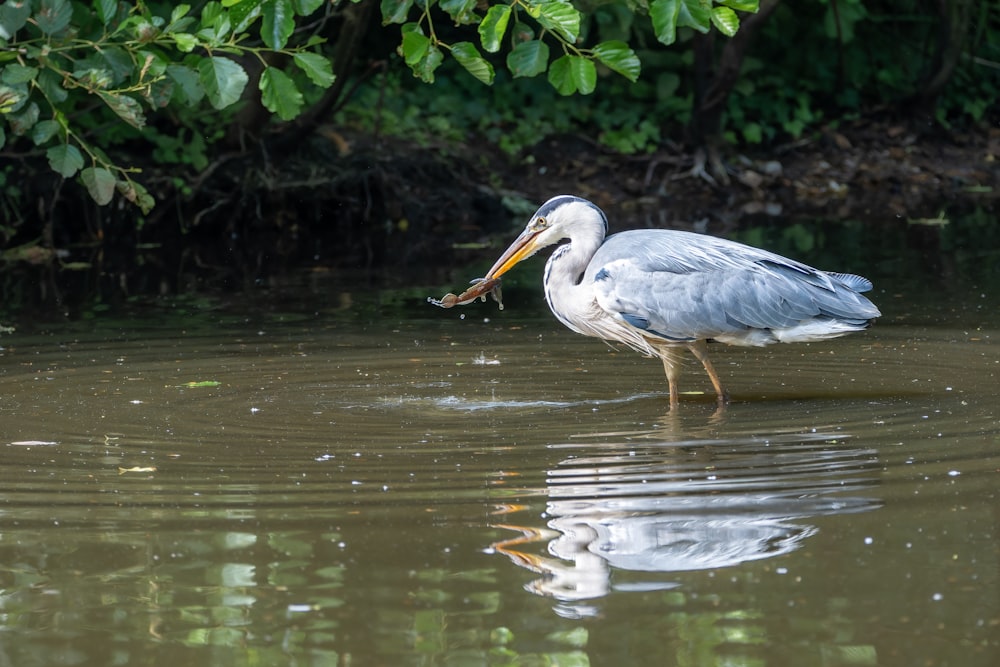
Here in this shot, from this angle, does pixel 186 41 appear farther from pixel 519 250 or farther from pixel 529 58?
pixel 519 250

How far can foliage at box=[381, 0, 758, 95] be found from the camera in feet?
20.8

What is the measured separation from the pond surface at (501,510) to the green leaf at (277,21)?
66.9 inches

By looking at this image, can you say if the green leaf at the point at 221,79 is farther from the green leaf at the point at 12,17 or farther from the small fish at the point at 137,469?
the small fish at the point at 137,469

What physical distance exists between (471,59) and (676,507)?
2732 mm

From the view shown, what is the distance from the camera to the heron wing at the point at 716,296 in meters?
7.20

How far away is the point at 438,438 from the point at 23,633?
253cm

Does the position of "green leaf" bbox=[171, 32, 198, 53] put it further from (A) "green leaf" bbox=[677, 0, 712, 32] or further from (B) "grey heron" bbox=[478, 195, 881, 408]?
(A) "green leaf" bbox=[677, 0, 712, 32]

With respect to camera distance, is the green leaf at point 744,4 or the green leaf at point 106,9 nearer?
the green leaf at point 744,4

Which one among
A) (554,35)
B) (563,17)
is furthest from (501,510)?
(554,35)

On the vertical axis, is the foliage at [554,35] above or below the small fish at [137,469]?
above

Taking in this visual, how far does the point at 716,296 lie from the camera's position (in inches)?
284

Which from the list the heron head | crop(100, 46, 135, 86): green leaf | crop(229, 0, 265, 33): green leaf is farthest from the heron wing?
crop(100, 46, 135, 86): green leaf

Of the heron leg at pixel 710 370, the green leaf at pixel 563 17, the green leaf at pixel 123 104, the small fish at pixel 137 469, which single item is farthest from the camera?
the green leaf at pixel 123 104

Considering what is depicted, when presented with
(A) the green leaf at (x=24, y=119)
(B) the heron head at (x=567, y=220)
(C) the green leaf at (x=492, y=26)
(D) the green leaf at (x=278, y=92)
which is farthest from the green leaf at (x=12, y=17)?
(B) the heron head at (x=567, y=220)
